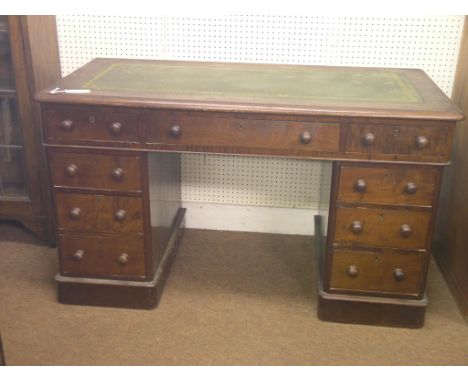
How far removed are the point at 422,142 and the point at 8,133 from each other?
2174 mm

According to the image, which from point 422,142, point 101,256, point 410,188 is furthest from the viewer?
point 101,256

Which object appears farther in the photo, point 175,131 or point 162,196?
point 162,196

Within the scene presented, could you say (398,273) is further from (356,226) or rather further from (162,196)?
(162,196)

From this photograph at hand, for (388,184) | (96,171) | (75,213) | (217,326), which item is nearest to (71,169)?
(96,171)

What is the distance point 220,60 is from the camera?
3123mm

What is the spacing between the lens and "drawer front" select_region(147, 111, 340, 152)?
7.66 ft

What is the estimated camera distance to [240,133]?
2.37 metres

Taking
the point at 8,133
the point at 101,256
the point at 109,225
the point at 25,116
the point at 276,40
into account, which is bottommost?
the point at 101,256

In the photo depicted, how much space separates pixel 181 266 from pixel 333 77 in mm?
1277

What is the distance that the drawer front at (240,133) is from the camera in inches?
92.0

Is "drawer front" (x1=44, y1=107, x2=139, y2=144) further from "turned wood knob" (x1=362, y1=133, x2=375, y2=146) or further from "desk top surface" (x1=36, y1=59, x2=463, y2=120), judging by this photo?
"turned wood knob" (x1=362, y1=133, x2=375, y2=146)

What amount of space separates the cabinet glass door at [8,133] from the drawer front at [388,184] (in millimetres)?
1801

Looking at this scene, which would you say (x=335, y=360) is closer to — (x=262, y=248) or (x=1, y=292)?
(x=262, y=248)

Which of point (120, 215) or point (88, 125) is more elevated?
point (88, 125)
